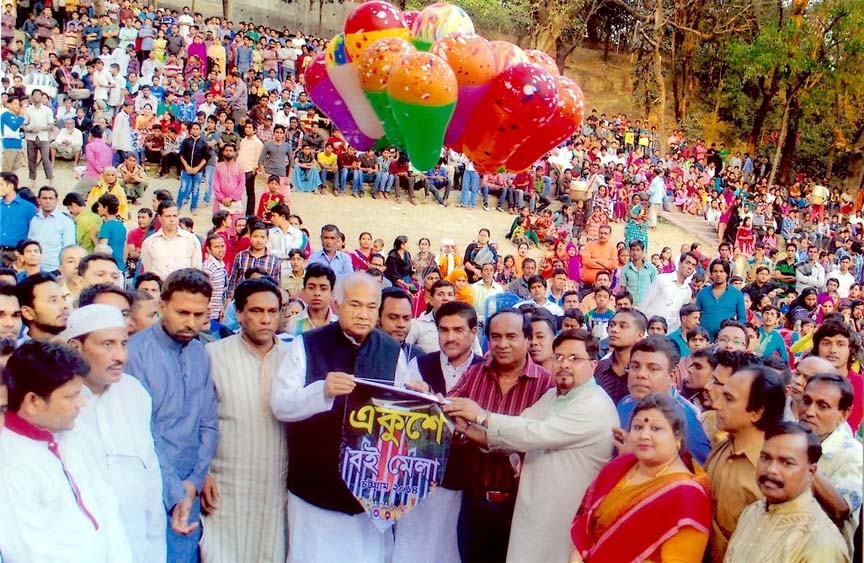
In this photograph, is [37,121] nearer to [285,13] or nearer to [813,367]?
[813,367]

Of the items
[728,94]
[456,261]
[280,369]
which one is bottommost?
[456,261]

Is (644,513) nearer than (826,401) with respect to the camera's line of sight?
Yes

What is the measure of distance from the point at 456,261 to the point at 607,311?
255cm

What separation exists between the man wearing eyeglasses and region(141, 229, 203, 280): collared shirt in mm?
4232

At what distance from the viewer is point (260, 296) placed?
11.8ft

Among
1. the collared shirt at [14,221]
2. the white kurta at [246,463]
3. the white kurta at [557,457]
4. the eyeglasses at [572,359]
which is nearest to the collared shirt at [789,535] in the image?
the white kurta at [557,457]

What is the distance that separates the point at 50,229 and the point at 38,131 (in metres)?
5.07

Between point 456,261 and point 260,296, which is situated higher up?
point 260,296

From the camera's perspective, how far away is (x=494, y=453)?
11.9ft

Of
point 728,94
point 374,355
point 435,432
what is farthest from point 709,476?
point 728,94

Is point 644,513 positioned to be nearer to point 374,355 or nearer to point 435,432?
point 435,432

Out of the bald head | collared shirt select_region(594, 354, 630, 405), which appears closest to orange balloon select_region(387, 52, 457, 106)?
collared shirt select_region(594, 354, 630, 405)

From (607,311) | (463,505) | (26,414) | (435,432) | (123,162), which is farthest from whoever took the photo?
(123,162)

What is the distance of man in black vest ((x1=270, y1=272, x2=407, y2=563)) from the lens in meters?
3.52
